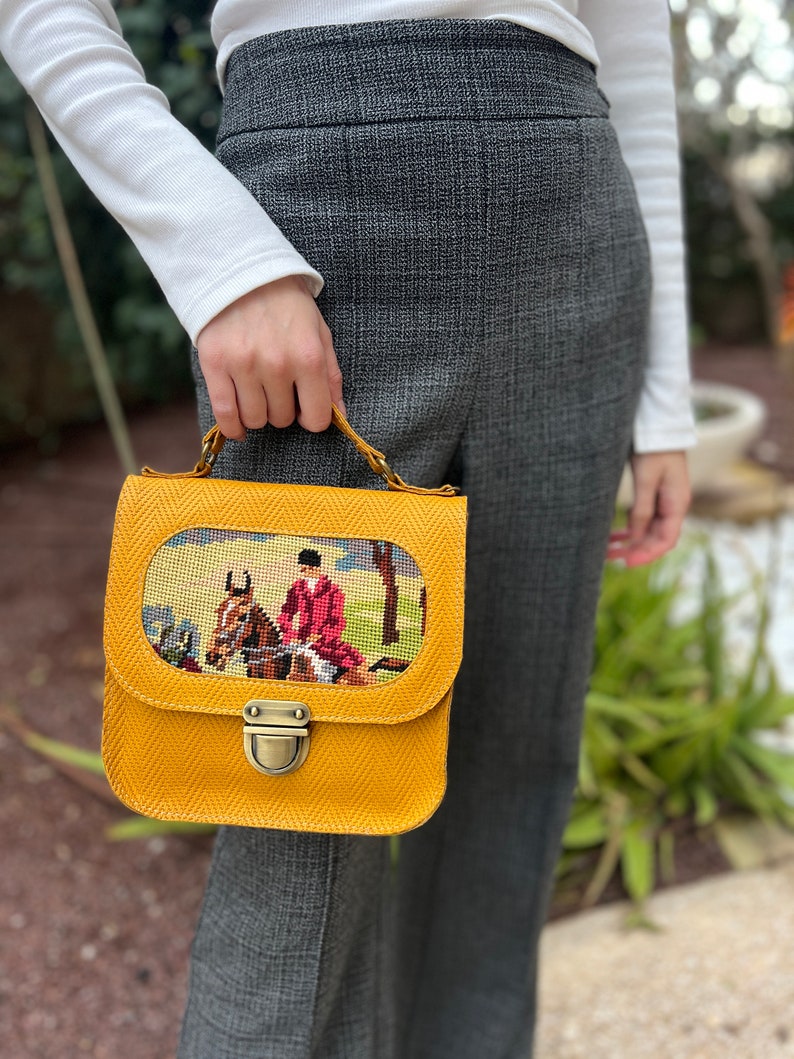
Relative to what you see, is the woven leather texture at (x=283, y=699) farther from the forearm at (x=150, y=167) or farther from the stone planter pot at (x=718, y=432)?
the stone planter pot at (x=718, y=432)

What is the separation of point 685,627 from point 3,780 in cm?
178

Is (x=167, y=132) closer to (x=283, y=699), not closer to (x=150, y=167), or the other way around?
(x=150, y=167)

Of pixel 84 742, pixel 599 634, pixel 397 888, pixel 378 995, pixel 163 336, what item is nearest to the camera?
pixel 378 995

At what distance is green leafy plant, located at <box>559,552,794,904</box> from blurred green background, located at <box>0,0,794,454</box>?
3.55 ft

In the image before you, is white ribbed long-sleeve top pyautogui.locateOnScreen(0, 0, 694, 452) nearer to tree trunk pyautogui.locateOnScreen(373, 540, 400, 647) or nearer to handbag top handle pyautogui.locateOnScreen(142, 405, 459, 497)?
handbag top handle pyautogui.locateOnScreen(142, 405, 459, 497)

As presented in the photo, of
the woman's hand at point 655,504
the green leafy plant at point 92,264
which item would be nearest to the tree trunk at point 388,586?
the woman's hand at point 655,504

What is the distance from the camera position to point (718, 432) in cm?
391

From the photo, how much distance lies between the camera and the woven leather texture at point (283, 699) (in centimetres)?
80

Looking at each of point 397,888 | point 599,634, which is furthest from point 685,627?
point 397,888

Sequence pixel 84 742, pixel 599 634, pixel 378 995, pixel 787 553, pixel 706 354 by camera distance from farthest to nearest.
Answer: pixel 706 354 → pixel 787 553 → pixel 84 742 → pixel 599 634 → pixel 378 995

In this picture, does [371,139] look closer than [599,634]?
Yes

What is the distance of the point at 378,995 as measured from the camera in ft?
3.45

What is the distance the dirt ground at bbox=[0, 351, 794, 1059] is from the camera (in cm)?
169

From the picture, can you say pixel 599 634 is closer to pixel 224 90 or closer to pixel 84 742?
pixel 84 742
